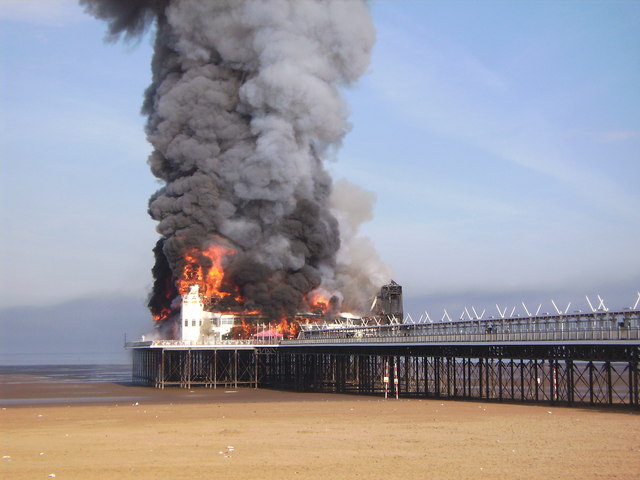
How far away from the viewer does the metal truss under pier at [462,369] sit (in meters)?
58.0

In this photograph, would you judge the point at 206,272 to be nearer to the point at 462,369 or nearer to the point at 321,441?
the point at 462,369

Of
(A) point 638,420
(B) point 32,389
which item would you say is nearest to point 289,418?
(A) point 638,420

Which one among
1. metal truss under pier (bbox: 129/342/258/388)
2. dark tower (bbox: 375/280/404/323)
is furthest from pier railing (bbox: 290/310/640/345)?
dark tower (bbox: 375/280/404/323)

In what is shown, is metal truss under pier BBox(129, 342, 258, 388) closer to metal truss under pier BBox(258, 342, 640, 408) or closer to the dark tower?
metal truss under pier BBox(258, 342, 640, 408)

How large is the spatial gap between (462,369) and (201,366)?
28567mm

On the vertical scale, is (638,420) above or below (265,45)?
below

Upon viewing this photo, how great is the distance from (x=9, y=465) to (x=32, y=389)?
64140 millimetres

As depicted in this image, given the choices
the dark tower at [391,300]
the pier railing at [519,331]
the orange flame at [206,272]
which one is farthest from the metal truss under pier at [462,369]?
the dark tower at [391,300]

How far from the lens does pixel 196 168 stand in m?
110

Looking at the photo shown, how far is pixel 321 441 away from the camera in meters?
42.9

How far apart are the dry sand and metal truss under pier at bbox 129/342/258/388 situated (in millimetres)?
27483

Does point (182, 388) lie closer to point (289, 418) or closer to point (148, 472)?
point (289, 418)

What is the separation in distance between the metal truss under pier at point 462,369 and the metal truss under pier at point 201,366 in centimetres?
212

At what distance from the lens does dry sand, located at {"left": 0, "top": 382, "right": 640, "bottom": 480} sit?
3438cm
